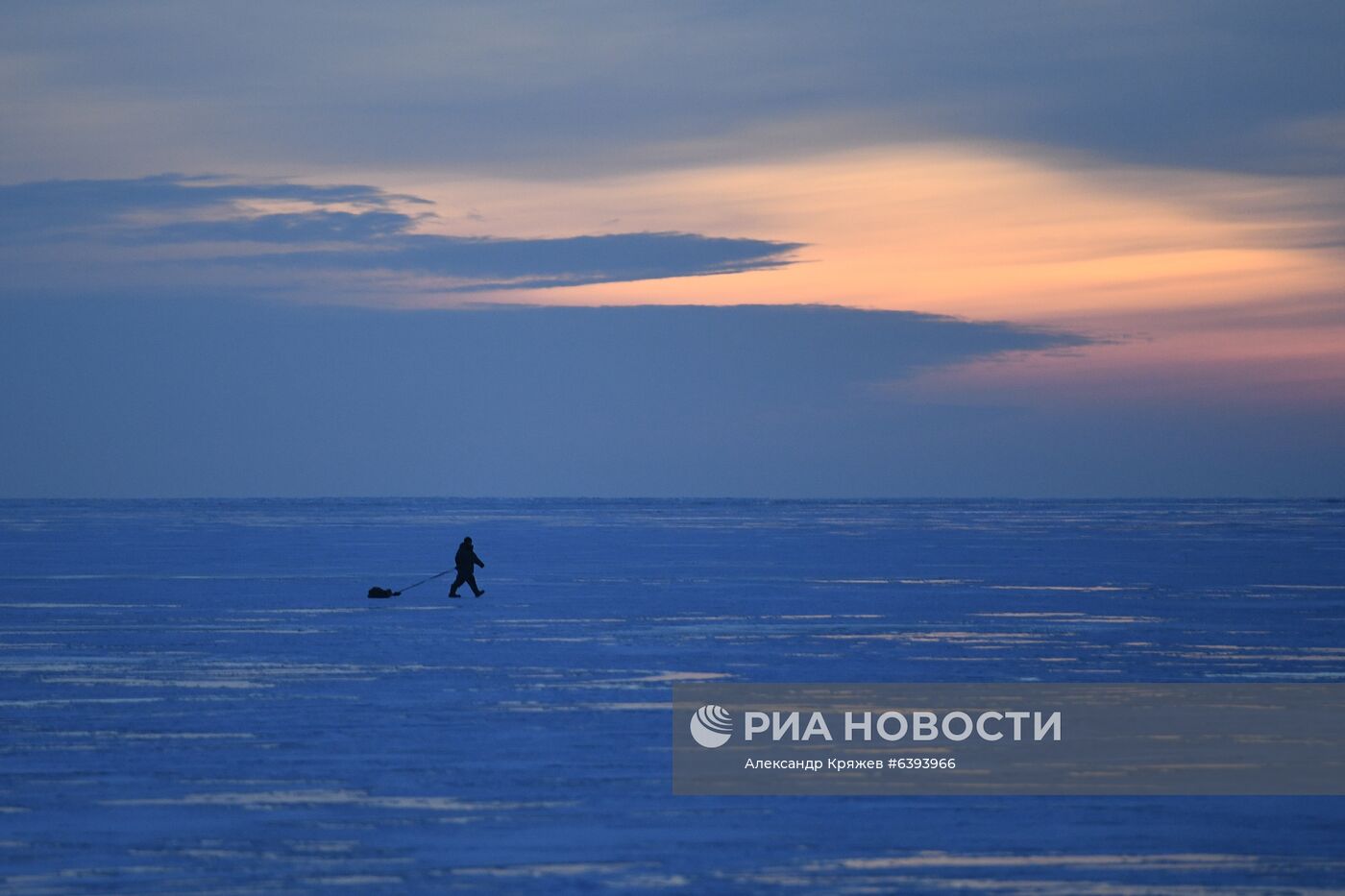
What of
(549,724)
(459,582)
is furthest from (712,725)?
(459,582)

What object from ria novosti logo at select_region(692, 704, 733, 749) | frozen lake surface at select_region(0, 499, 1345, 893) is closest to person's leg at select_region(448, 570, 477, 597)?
frozen lake surface at select_region(0, 499, 1345, 893)

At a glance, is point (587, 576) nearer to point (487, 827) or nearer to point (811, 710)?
point (811, 710)

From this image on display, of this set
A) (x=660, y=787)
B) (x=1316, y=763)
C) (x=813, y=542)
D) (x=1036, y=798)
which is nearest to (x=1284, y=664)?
(x=1316, y=763)

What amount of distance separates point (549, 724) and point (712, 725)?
5.30ft

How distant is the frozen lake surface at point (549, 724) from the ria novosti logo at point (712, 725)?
365 mm

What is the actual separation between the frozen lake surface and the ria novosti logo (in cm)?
37

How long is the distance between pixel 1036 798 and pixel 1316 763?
10.3 ft

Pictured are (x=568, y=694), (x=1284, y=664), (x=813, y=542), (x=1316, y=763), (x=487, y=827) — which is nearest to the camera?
(x=487, y=827)

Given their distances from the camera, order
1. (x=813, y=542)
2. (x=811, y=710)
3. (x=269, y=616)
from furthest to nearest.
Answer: (x=813, y=542)
(x=269, y=616)
(x=811, y=710)

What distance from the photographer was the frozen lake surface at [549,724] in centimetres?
1084

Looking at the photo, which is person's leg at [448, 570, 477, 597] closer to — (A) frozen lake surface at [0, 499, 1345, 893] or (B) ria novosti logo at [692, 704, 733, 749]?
(A) frozen lake surface at [0, 499, 1345, 893]

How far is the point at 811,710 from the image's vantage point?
16.9m

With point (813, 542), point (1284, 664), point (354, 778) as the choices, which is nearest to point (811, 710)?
point (354, 778)

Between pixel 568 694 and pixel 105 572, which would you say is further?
pixel 105 572
